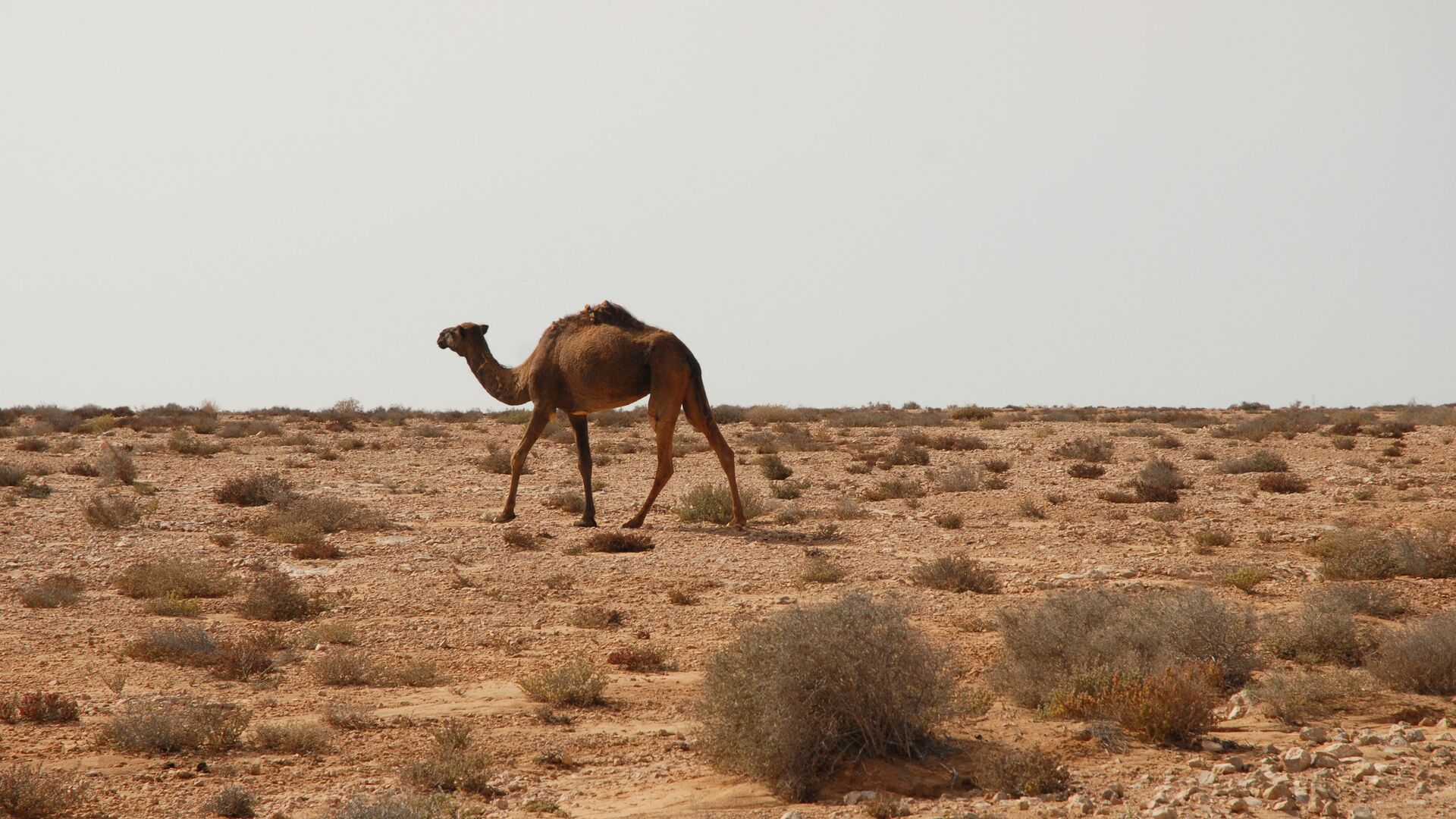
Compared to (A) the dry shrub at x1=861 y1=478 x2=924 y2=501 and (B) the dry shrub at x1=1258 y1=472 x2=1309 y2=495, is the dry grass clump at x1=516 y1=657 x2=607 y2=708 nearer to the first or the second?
(A) the dry shrub at x1=861 y1=478 x2=924 y2=501

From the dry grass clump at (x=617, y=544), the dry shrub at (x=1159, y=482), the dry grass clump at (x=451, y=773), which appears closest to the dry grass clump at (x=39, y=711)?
the dry grass clump at (x=451, y=773)

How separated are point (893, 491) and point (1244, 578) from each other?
8.10 m

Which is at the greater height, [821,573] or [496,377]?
[496,377]

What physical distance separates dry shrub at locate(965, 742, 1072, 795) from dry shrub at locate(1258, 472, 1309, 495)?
13682 millimetres

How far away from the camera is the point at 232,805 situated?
636 cm

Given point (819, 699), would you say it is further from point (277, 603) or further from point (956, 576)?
point (277, 603)

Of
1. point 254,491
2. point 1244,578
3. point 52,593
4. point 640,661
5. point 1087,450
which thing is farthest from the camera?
point 1087,450

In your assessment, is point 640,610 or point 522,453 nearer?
point 640,610

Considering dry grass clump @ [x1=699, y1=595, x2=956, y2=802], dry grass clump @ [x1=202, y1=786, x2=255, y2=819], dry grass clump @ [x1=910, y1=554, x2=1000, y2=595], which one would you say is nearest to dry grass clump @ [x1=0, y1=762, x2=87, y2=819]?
dry grass clump @ [x1=202, y1=786, x2=255, y2=819]

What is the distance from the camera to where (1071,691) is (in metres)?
7.84

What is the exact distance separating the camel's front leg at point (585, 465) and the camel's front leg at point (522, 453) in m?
0.48

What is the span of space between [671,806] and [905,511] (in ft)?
38.7

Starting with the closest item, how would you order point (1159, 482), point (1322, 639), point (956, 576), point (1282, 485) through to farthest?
point (1322, 639) < point (956, 576) < point (1282, 485) < point (1159, 482)

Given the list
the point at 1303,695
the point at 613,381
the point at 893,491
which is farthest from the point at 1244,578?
the point at 613,381
